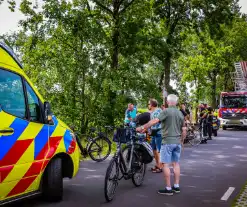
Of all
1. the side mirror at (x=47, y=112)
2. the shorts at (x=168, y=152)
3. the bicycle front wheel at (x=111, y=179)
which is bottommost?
the bicycle front wheel at (x=111, y=179)

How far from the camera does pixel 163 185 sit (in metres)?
7.79

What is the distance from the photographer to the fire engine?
86.9 ft

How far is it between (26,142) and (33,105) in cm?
68

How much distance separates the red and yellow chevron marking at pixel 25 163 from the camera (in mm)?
5035

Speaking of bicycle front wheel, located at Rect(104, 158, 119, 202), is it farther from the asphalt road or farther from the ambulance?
the ambulance

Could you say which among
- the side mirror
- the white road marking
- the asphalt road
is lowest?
the white road marking

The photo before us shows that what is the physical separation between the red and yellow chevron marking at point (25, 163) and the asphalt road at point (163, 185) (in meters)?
0.68

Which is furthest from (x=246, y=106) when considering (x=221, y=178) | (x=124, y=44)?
(x=221, y=178)

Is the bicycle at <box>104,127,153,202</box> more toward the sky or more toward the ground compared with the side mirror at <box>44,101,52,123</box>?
more toward the ground

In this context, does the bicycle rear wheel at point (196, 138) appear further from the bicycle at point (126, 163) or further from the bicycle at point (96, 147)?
the bicycle at point (126, 163)

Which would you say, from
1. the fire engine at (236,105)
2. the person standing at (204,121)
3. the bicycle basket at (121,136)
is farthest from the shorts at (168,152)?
the fire engine at (236,105)

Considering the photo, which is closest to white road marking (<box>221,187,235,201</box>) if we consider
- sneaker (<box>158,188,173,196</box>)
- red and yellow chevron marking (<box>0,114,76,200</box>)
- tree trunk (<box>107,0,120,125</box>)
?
sneaker (<box>158,188,173,196</box>)

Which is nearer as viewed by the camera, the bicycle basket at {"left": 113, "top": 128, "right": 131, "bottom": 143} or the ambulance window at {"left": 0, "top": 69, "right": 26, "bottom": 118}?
the ambulance window at {"left": 0, "top": 69, "right": 26, "bottom": 118}

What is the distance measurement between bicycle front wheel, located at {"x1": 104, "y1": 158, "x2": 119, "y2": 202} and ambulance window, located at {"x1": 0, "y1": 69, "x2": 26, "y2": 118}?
1.69m
